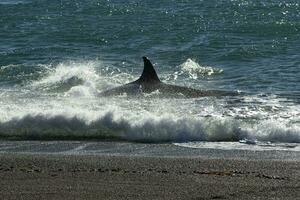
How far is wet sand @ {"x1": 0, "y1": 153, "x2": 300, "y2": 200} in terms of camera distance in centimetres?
878

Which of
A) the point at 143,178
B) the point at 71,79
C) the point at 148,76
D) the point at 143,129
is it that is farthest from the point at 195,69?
the point at 143,178

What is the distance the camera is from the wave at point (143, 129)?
43.3 feet

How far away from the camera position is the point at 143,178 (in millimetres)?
9570

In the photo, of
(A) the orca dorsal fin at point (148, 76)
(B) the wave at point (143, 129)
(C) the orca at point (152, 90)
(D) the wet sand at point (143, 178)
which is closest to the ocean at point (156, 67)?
(B) the wave at point (143, 129)

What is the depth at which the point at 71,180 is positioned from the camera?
31.1 ft

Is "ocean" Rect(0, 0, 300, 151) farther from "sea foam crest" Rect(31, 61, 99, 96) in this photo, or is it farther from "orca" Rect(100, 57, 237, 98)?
"orca" Rect(100, 57, 237, 98)

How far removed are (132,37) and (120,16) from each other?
505cm

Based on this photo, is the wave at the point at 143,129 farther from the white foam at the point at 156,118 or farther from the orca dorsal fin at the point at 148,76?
the orca dorsal fin at the point at 148,76

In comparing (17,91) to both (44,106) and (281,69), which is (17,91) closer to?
(44,106)

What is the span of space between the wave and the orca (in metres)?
3.82

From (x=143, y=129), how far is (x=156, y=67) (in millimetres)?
10084

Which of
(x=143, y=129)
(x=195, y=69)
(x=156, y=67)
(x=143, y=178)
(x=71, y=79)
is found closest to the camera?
(x=143, y=178)

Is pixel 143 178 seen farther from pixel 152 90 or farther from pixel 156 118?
pixel 152 90

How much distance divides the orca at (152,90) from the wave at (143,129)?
382 centimetres
